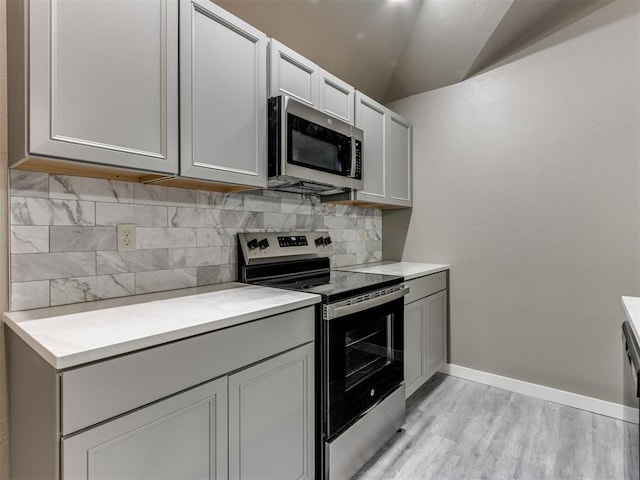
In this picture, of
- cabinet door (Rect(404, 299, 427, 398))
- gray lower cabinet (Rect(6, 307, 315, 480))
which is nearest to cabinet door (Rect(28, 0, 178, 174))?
gray lower cabinet (Rect(6, 307, 315, 480))

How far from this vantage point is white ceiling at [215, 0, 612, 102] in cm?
217

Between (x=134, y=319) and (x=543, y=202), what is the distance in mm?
2660

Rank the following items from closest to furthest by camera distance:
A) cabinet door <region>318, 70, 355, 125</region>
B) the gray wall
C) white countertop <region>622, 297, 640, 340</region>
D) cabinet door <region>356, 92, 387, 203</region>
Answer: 1. white countertop <region>622, 297, 640, 340</region>
2. cabinet door <region>318, 70, 355, 125</region>
3. the gray wall
4. cabinet door <region>356, 92, 387, 203</region>

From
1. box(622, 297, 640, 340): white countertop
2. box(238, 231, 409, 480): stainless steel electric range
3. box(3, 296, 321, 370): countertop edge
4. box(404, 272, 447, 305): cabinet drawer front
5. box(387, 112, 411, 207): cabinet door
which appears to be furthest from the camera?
box(387, 112, 411, 207): cabinet door

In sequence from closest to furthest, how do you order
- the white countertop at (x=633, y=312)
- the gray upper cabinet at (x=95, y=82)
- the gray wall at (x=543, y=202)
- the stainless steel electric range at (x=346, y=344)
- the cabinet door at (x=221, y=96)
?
the gray upper cabinet at (x=95, y=82) < the white countertop at (x=633, y=312) < the cabinet door at (x=221, y=96) < the stainless steel electric range at (x=346, y=344) < the gray wall at (x=543, y=202)

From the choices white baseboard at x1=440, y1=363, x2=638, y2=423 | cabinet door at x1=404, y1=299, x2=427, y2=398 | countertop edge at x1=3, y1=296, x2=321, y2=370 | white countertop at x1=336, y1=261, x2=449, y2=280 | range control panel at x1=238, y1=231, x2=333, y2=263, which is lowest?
white baseboard at x1=440, y1=363, x2=638, y2=423

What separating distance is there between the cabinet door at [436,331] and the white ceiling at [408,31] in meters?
1.81

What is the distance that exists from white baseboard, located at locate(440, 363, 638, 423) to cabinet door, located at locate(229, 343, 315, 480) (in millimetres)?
1806

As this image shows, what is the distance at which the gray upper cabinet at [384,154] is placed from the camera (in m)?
2.57

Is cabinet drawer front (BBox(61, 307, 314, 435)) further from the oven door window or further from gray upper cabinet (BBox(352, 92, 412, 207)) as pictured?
gray upper cabinet (BBox(352, 92, 412, 207))

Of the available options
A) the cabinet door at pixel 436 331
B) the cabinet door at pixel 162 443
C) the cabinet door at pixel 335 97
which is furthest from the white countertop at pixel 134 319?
the cabinet door at pixel 436 331

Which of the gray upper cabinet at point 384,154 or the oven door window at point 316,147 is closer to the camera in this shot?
the oven door window at point 316,147

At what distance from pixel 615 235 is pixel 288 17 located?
2483 mm

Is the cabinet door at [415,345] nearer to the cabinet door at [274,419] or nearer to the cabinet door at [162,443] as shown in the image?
the cabinet door at [274,419]
